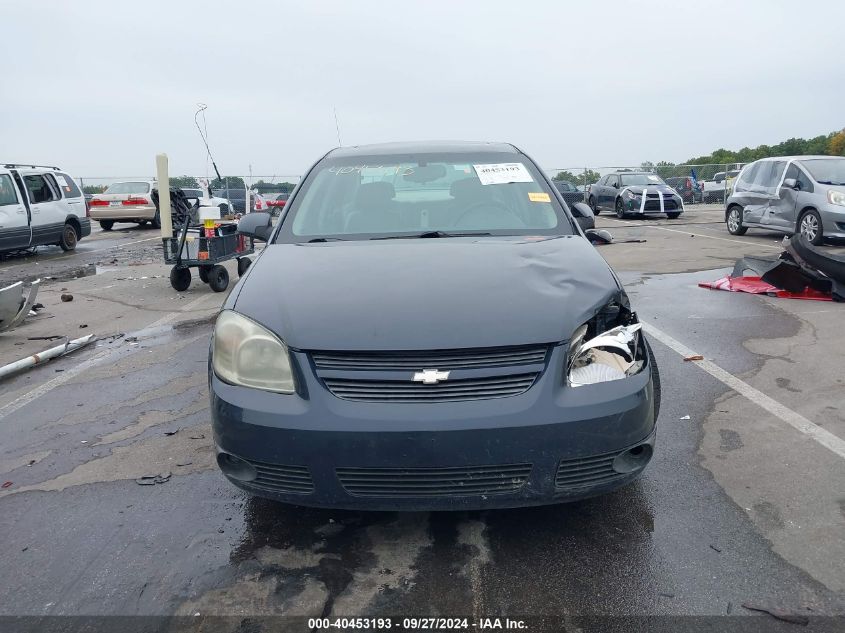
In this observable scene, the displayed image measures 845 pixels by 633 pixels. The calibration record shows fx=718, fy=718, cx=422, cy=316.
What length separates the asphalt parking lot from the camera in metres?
2.48

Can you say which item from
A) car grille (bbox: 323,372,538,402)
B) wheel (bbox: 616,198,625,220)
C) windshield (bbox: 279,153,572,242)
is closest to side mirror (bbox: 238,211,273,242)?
windshield (bbox: 279,153,572,242)

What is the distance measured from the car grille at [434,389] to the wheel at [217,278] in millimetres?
7495

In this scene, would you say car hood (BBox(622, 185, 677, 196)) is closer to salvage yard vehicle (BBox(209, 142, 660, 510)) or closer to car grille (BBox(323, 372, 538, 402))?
salvage yard vehicle (BBox(209, 142, 660, 510))

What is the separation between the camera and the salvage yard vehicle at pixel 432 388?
2424 millimetres

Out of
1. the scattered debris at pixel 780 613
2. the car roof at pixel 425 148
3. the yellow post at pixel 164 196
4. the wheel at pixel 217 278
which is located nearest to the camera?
the scattered debris at pixel 780 613

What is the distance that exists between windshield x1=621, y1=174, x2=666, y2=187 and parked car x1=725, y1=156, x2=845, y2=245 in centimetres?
789

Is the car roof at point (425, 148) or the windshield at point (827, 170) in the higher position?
the car roof at point (425, 148)

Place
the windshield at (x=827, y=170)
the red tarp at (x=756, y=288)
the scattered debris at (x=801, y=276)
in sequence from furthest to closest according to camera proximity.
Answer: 1. the windshield at (x=827, y=170)
2. the red tarp at (x=756, y=288)
3. the scattered debris at (x=801, y=276)

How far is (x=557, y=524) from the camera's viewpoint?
296 cm

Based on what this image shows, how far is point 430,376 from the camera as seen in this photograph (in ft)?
8.12

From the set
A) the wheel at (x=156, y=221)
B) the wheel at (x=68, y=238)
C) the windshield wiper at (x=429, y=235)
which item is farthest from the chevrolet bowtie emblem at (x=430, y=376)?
the wheel at (x=156, y=221)

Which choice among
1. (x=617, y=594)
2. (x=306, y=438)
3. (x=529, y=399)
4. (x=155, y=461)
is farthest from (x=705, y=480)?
(x=155, y=461)

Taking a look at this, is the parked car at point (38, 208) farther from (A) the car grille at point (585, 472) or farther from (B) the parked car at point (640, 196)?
(B) the parked car at point (640, 196)

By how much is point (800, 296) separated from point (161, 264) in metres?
10.6
